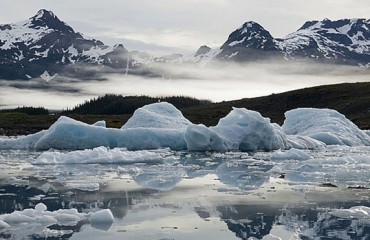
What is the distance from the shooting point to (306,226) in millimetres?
8633

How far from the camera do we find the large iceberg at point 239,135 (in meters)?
27.8

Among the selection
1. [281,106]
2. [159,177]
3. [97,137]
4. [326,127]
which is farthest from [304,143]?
[281,106]

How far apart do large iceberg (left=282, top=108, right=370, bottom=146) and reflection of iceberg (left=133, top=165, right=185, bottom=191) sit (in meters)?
18.4

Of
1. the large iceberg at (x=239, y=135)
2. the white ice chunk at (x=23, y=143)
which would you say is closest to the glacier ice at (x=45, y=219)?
the large iceberg at (x=239, y=135)

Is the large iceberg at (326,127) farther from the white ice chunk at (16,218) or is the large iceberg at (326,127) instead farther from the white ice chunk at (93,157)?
the white ice chunk at (16,218)

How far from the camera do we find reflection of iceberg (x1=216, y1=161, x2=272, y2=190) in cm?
1417

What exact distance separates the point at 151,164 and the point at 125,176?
410 centimetres

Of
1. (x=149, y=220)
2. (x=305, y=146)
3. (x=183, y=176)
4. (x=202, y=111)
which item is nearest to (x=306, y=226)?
(x=149, y=220)

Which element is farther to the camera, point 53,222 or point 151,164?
point 151,164

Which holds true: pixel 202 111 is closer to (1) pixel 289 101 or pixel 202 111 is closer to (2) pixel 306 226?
(1) pixel 289 101

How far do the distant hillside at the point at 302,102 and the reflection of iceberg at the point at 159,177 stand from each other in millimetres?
63192

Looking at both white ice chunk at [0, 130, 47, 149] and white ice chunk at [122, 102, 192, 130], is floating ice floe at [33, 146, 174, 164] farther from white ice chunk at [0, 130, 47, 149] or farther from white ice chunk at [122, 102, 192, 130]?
white ice chunk at [0, 130, 47, 149]

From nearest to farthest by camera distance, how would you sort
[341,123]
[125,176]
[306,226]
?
[306,226] < [125,176] < [341,123]

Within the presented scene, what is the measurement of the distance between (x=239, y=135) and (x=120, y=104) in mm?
120519
